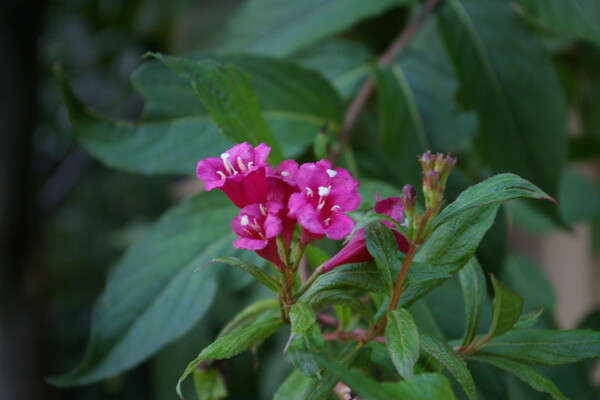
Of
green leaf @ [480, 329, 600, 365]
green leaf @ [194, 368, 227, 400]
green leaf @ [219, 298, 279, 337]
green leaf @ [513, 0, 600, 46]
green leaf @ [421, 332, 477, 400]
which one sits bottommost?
green leaf @ [194, 368, 227, 400]

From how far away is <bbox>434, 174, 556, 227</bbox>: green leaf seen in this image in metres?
0.24

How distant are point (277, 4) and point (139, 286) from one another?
0.36 meters

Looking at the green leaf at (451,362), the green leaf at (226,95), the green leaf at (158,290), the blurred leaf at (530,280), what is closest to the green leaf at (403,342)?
the green leaf at (451,362)

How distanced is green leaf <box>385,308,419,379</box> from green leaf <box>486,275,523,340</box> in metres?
0.05

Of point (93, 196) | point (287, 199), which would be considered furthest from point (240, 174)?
point (93, 196)

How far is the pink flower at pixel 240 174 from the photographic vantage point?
0.90 feet

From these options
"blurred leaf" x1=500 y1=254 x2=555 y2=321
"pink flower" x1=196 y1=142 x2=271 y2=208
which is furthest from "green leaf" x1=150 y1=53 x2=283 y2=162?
"blurred leaf" x1=500 y1=254 x2=555 y2=321

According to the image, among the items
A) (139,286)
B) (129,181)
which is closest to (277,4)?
(139,286)

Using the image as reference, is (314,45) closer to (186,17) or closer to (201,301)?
(201,301)

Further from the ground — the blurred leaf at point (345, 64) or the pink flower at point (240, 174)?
the pink flower at point (240, 174)

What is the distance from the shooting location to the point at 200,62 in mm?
335

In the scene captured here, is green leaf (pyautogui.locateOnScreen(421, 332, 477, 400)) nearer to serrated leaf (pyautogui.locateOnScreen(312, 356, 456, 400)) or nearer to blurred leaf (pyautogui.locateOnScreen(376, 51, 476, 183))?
serrated leaf (pyautogui.locateOnScreen(312, 356, 456, 400))

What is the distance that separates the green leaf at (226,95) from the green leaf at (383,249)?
4.4 inches

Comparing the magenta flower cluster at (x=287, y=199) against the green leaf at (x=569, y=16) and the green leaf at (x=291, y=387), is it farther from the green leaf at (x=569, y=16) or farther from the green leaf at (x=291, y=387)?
the green leaf at (x=569, y=16)
